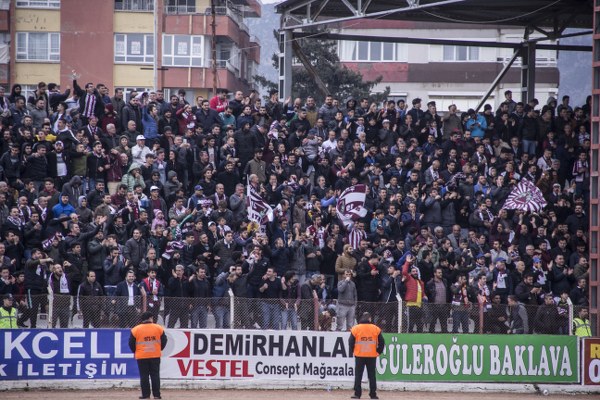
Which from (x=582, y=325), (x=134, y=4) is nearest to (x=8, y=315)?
(x=582, y=325)

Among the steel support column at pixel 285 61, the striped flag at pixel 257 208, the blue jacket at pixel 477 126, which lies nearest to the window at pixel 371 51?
the steel support column at pixel 285 61

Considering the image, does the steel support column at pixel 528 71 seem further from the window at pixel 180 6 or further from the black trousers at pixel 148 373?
the window at pixel 180 6

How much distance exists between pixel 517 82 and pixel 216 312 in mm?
46651

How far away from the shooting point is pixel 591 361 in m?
24.2

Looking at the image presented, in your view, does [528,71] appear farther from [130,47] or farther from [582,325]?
[130,47]

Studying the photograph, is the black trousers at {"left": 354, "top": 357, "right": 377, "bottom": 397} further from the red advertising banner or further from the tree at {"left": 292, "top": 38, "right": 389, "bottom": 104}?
the tree at {"left": 292, "top": 38, "right": 389, "bottom": 104}

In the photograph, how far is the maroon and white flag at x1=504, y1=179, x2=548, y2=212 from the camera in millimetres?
27750

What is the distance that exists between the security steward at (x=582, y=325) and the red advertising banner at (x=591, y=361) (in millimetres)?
315

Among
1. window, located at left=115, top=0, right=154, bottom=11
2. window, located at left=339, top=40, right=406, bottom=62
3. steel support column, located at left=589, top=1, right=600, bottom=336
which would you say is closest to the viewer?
steel support column, located at left=589, top=1, right=600, bottom=336

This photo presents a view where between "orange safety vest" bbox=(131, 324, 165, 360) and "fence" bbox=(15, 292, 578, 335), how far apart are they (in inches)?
73.9

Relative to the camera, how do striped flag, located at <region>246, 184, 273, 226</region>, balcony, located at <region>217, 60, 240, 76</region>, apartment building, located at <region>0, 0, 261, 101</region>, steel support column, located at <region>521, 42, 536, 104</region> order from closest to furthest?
1. striped flag, located at <region>246, 184, 273, 226</region>
2. steel support column, located at <region>521, 42, 536, 104</region>
3. apartment building, located at <region>0, 0, 261, 101</region>
4. balcony, located at <region>217, 60, 240, 76</region>

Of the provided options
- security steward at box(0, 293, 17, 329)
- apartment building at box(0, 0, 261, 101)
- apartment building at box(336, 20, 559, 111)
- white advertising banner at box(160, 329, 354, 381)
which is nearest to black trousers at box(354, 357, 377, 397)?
white advertising banner at box(160, 329, 354, 381)

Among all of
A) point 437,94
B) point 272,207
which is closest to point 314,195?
point 272,207

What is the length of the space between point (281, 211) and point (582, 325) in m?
7.32
